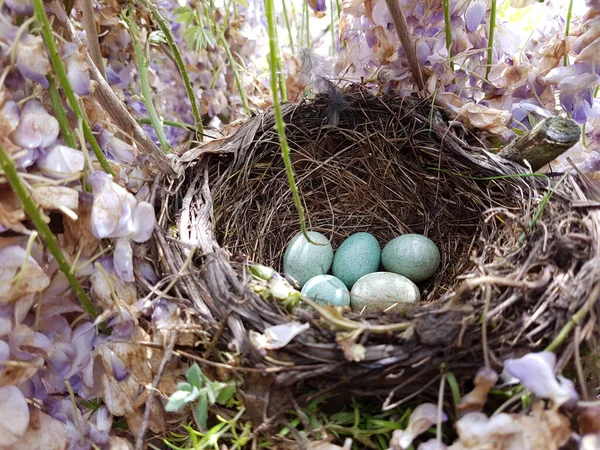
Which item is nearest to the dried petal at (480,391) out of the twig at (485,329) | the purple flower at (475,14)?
the twig at (485,329)

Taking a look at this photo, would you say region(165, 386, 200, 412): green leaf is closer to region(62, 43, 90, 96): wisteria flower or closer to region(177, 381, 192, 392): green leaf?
region(177, 381, 192, 392): green leaf

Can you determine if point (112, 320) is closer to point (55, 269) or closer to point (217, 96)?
point (55, 269)

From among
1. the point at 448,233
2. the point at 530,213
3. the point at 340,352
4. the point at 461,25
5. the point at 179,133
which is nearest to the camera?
the point at 340,352

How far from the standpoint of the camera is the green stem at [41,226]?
1.67ft

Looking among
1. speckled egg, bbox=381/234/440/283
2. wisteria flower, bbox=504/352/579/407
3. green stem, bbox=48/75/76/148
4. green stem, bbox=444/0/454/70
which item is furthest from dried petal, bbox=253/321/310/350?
green stem, bbox=444/0/454/70

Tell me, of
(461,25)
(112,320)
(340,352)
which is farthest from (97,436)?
(461,25)

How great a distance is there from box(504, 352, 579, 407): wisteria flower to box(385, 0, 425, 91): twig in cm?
58

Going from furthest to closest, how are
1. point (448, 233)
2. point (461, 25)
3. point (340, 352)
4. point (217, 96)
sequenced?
1. point (217, 96)
2. point (448, 233)
3. point (461, 25)
4. point (340, 352)

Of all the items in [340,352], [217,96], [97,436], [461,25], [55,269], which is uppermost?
[461,25]

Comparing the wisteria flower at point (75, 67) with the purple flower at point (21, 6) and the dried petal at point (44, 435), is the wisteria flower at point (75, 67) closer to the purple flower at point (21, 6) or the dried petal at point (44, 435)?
the purple flower at point (21, 6)

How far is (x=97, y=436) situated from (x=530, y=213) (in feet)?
2.29

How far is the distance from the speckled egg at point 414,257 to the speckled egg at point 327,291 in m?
0.14

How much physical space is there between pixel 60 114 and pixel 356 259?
2.06ft

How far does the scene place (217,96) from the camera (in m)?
1.29
